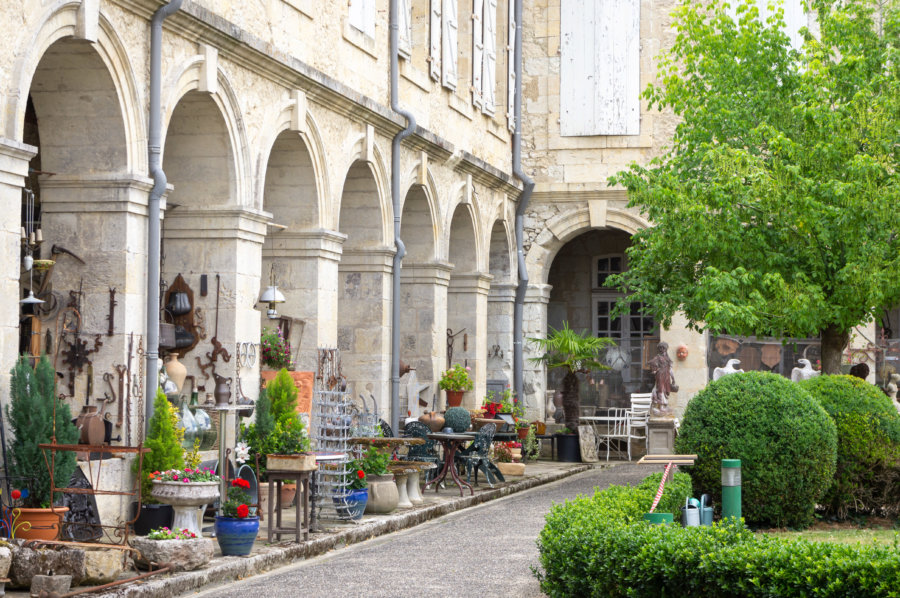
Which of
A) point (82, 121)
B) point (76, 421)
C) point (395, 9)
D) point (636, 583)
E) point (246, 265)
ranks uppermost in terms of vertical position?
point (395, 9)

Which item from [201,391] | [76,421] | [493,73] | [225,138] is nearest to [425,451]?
[201,391]

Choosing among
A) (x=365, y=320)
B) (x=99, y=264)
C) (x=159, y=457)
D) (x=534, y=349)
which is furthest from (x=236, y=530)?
(x=534, y=349)

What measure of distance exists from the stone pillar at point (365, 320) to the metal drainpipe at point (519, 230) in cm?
583

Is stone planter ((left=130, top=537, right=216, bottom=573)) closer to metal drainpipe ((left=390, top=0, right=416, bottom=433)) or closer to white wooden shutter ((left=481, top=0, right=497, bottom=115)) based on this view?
metal drainpipe ((left=390, top=0, right=416, bottom=433))

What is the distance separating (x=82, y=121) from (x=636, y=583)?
5275 mm

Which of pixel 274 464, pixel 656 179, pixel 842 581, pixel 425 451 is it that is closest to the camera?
pixel 842 581

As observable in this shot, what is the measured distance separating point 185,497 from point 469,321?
10.6 m

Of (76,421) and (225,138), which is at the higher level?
(225,138)

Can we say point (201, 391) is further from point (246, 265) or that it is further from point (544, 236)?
point (544, 236)

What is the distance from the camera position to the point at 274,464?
9414mm

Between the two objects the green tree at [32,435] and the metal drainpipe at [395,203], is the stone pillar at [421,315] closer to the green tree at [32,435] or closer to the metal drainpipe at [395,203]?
the metal drainpipe at [395,203]

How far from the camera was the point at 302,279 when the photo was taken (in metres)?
12.8

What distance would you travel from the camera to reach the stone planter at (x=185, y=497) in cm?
837

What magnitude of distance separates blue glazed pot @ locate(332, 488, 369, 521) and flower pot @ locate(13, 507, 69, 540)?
294 centimetres
